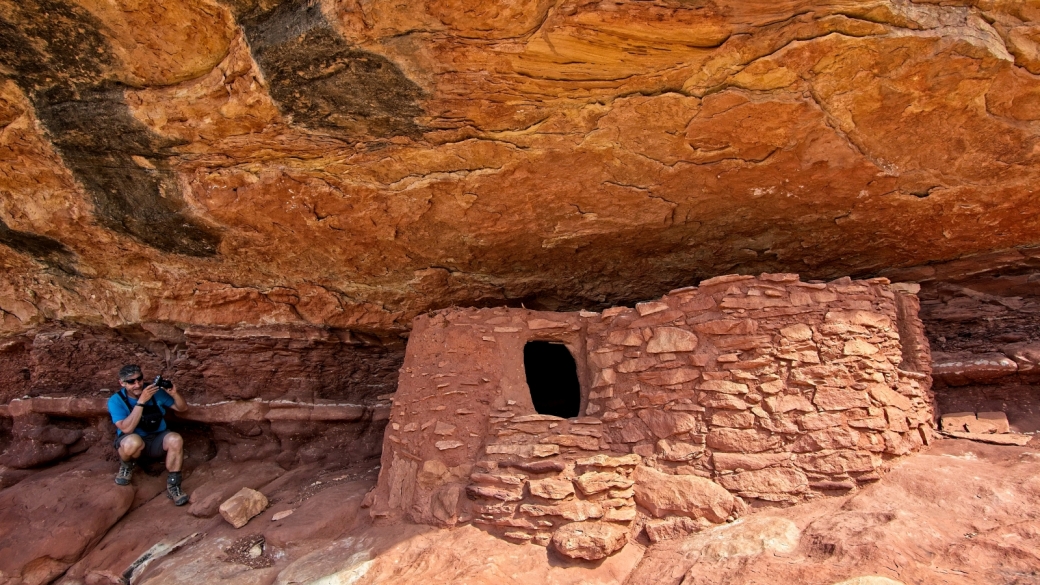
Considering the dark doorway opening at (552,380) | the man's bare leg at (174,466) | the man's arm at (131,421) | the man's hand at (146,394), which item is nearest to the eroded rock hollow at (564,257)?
the man's bare leg at (174,466)

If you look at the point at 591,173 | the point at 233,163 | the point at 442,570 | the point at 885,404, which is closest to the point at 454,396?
the point at 442,570

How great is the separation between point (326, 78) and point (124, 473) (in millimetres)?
3487

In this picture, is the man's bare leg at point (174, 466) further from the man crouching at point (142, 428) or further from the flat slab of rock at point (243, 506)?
the flat slab of rock at point (243, 506)

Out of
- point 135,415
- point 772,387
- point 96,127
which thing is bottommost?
point 135,415

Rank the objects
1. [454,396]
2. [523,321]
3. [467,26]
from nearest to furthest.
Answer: [467,26] < [454,396] < [523,321]

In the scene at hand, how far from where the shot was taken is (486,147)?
3.91 metres

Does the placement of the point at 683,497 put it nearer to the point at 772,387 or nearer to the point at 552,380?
the point at 772,387

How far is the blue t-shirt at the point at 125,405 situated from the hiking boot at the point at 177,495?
1.52ft

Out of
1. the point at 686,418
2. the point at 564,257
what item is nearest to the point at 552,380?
the point at 564,257

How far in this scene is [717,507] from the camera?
330 centimetres

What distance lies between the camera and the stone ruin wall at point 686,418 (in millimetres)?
3379

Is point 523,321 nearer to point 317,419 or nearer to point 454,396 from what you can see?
point 454,396

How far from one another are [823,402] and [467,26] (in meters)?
2.64

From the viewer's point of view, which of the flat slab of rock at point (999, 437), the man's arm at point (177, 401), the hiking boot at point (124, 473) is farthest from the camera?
the man's arm at point (177, 401)
